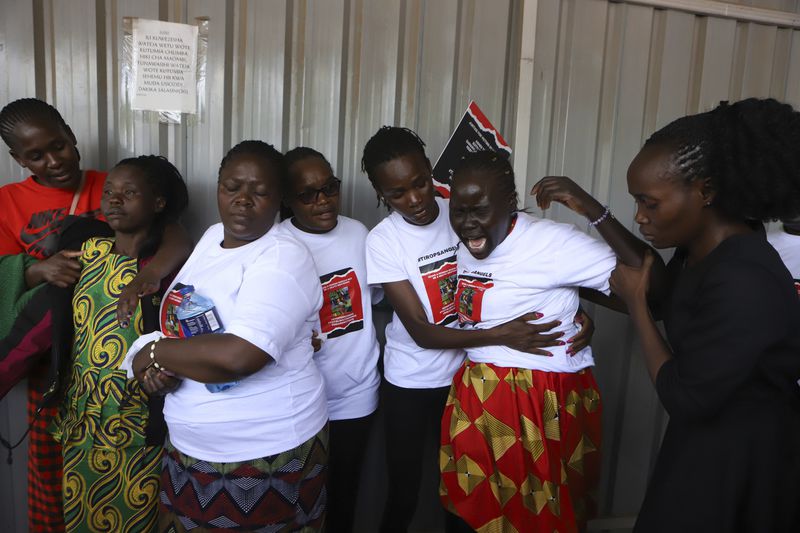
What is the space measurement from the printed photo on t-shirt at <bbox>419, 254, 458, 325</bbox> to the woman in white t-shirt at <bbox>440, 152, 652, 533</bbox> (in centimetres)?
18

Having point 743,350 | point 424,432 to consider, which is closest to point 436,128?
point 424,432

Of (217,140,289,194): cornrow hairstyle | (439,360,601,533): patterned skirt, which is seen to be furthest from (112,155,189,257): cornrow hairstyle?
(439,360,601,533): patterned skirt

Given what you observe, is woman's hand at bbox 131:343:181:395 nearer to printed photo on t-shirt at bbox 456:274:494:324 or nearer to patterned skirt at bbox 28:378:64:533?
patterned skirt at bbox 28:378:64:533

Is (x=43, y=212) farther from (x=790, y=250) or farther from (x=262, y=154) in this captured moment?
A: (x=790, y=250)

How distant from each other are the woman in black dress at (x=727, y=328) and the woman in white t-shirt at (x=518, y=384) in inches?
14.6

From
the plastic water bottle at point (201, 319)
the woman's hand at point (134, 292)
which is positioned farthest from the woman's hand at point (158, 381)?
the woman's hand at point (134, 292)

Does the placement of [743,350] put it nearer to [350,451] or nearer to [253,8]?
[350,451]

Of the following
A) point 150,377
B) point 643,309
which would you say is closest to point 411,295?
point 643,309

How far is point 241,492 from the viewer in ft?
5.18

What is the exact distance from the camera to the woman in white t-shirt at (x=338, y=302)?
220 cm

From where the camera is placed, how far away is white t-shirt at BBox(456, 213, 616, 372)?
1.83 metres

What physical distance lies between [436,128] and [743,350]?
74.2 inches

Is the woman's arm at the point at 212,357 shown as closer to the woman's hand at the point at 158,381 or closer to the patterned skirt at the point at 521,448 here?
the woman's hand at the point at 158,381

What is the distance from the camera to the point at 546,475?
1.84 m
